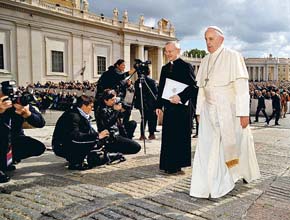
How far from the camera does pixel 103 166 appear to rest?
5.21m

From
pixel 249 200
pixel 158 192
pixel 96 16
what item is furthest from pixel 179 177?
pixel 96 16

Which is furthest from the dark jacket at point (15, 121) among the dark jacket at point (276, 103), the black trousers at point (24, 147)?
the dark jacket at point (276, 103)

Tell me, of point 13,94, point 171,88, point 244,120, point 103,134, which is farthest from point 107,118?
point 244,120

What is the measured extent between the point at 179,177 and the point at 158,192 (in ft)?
2.70

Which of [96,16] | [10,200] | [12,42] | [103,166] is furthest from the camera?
[96,16]

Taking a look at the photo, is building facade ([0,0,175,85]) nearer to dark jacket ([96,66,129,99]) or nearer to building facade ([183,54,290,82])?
dark jacket ([96,66,129,99])

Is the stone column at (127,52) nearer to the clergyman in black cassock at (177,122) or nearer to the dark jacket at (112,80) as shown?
the dark jacket at (112,80)

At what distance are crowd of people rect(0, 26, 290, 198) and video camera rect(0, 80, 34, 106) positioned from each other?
13 mm

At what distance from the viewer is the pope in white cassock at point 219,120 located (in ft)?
12.2

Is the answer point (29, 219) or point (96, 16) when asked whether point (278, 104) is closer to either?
point (29, 219)

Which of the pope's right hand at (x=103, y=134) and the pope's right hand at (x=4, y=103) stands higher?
the pope's right hand at (x=4, y=103)

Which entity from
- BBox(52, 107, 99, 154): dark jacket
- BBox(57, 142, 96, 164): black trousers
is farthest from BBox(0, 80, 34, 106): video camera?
BBox(57, 142, 96, 164): black trousers

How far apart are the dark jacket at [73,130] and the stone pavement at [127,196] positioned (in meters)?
0.47

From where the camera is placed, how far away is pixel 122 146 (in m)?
5.58
